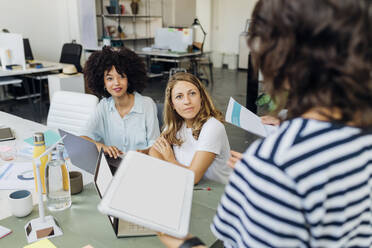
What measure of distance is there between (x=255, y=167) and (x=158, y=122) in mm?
1688

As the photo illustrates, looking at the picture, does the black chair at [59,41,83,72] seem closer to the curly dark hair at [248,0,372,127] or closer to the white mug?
the white mug

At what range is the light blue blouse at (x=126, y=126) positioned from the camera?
6.99 feet

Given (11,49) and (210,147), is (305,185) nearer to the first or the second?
(210,147)

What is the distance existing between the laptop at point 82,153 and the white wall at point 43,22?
17.3 feet

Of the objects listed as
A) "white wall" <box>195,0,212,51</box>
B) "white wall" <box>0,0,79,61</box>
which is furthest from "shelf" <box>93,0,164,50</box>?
"white wall" <box>195,0,212,51</box>

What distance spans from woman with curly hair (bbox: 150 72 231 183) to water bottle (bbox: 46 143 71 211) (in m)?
0.52

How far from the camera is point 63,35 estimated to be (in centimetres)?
677

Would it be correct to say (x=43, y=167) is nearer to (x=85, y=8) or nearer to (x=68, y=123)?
(x=68, y=123)

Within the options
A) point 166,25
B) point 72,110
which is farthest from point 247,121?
point 166,25

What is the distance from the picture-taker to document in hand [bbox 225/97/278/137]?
142 cm

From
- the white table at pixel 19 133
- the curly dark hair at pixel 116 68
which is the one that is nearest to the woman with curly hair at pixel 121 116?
the curly dark hair at pixel 116 68

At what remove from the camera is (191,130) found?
1737 millimetres

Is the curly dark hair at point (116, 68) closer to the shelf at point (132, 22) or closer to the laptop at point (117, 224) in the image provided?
the laptop at point (117, 224)

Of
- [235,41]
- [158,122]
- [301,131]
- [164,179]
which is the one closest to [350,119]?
[301,131]
